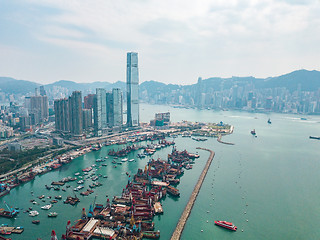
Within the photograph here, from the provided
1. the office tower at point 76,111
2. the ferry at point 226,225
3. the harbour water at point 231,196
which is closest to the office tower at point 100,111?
the office tower at point 76,111

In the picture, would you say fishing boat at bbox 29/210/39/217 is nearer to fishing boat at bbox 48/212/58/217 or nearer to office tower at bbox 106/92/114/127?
fishing boat at bbox 48/212/58/217

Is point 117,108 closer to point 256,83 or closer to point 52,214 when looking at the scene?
point 52,214

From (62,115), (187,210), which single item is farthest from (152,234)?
(62,115)

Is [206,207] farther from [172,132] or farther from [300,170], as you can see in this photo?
[172,132]

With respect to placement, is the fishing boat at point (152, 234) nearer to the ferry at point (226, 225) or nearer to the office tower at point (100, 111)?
the ferry at point (226, 225)

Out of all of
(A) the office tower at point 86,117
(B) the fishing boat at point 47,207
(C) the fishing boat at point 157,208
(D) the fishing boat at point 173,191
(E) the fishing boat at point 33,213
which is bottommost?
(E) the fishing boat at point 33,213

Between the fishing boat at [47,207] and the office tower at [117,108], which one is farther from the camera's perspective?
the office tower at [117,108]

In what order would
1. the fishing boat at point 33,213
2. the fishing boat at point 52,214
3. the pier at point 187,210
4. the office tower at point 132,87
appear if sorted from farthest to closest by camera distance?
the office tower at point 132,87, the fishing boat at point 33,213, the fishing boat at point 52,214, the pier at point 187,210
